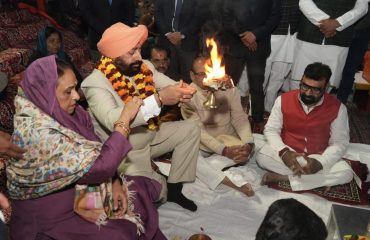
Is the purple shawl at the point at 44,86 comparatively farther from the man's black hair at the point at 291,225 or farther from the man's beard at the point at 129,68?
the man's black hair at the point at 291,225

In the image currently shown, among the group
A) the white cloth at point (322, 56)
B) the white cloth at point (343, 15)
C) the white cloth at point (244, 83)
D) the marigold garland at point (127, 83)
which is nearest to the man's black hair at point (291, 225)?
the marigold garland at point (127, 83)

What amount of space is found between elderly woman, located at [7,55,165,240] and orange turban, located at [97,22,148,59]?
85cm

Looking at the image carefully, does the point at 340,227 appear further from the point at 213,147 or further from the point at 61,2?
the point at 61,2

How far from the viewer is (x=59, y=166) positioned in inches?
98.1

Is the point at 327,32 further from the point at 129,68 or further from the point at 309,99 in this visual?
the point at 129,68

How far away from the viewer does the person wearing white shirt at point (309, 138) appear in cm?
411

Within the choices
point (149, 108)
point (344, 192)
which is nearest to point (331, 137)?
point (344, 192)

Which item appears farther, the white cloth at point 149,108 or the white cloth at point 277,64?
the white cloth at point 277,64

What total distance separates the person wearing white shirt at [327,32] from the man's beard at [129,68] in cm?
278

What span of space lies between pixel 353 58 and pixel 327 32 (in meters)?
0.87

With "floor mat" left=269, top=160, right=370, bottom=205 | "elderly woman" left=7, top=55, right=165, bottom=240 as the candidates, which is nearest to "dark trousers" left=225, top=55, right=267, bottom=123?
"floor mat" left=269, top=160, right=370, bottom=205

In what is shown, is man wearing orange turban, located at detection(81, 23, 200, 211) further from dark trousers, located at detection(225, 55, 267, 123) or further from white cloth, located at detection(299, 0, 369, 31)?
white cloth, located at detection(299, 0, 369, 31)

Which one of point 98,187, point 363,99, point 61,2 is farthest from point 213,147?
point 61,2

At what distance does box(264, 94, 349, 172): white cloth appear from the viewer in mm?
4164
